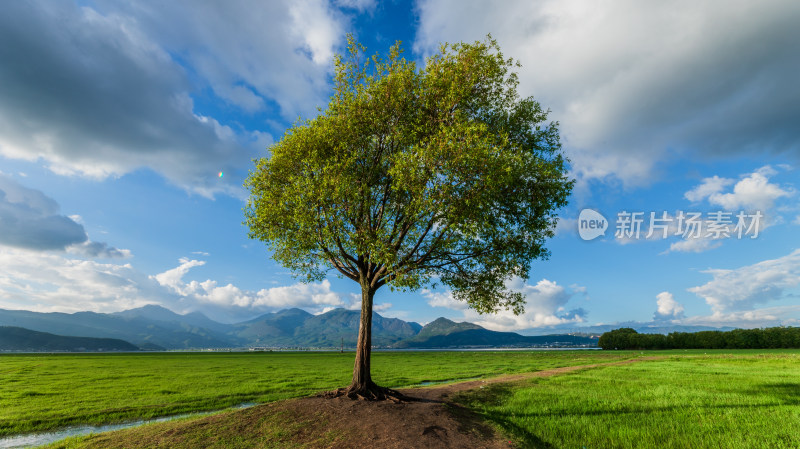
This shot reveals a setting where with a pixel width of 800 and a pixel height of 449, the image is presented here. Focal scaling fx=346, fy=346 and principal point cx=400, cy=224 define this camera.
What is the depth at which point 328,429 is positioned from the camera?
49.9 feet

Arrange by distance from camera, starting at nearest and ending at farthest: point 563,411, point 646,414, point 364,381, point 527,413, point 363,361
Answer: point 646,414 → point 527,413 → point 563,411 → point 364,381 → point 363,361

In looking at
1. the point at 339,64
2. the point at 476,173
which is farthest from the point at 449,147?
the point at 339,64

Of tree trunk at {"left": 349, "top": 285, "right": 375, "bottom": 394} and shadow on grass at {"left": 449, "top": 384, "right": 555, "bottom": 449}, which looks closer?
shadow on grass at {"left": 449, "top": 384, "right": 555, "bottom": 449}

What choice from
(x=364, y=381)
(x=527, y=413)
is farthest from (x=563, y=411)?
(x=364, y=381)

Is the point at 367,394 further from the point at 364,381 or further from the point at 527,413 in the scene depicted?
the point at 527,413

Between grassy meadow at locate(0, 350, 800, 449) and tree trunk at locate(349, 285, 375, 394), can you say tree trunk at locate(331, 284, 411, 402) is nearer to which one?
tree trunk at locate(349, 285, 375, 394)

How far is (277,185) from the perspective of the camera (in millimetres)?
22906

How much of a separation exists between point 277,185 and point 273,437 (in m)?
14.5

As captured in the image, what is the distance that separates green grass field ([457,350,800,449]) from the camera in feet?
46.4

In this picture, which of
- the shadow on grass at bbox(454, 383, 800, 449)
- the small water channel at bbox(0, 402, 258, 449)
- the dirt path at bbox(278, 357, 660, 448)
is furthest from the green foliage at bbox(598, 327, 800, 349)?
the small water channel at bbox(0, 402, 258, 449)

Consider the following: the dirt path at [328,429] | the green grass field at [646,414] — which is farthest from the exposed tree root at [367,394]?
the green grass field at [646,414]

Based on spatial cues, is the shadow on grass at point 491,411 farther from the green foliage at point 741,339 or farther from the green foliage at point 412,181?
the green foliage at point 741,339

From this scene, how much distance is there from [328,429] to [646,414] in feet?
53.9

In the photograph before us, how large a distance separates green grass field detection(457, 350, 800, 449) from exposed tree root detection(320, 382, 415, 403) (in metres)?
4.62
